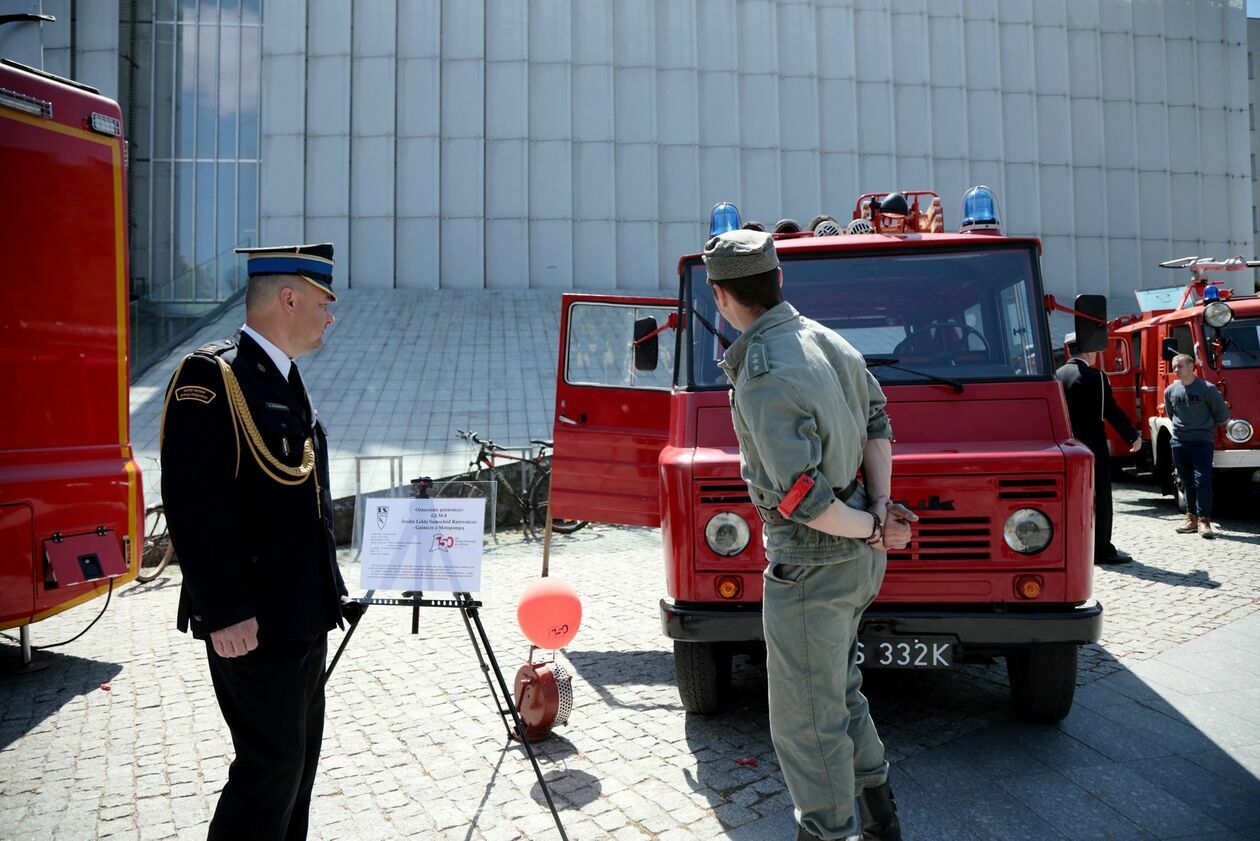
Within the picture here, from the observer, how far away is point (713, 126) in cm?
2520

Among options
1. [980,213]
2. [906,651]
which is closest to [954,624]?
[906,651]

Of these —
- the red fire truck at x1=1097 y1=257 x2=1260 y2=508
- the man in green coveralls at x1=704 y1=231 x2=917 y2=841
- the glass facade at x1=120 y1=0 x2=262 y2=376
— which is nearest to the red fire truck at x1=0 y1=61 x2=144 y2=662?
the man in green coveralls at x1=704 y1=231 x2=917 y2=841

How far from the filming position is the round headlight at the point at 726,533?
4.07 m

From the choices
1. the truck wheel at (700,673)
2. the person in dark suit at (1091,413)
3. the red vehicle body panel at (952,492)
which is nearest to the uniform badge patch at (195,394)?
the red vehicle body panel at (952,492)

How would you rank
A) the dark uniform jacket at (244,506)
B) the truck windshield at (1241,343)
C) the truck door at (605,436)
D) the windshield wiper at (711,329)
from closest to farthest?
the dark uniform jacket at (244,506) < the windshield wiper at (711,329) < the truck door at (605,436) < the truck windshield at (1241,343)

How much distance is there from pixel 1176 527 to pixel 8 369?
11843mm

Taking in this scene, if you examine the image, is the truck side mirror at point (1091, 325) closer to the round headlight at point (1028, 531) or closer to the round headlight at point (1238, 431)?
the round headlight at point (1028, 531)

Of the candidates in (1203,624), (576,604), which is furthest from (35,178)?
(1203,624)

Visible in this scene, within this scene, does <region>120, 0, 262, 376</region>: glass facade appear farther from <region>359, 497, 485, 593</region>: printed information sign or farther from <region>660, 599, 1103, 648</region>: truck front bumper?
<region>660, 599, 1103, 648</region>: truck front bumper

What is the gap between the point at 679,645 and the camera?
4.57 m

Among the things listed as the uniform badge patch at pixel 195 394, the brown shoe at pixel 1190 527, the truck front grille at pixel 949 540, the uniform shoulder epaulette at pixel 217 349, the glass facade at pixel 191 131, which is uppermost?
the glass facade at pixel 191 131

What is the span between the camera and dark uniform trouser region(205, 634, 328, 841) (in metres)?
2.56

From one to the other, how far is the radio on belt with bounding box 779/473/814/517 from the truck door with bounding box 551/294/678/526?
3472mm

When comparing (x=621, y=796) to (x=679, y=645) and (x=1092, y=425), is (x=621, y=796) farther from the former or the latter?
(x=1092, y=425)
